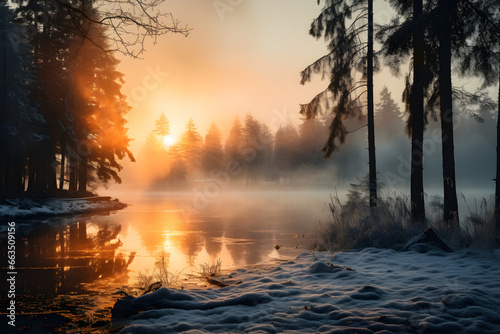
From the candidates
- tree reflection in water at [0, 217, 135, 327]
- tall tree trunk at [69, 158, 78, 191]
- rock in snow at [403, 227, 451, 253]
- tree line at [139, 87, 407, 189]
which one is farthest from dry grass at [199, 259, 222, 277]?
tree line at [139, 87, 407, 189]

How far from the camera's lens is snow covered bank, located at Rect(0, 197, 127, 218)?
19.7 m

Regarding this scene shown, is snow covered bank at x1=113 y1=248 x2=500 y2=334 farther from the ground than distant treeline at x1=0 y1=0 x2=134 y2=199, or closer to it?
closer to it

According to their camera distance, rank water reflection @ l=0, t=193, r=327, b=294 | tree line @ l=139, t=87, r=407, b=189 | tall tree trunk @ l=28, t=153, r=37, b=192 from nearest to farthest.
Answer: water reflection @ l=0, t=193, r=327, b=294
tall tree trunk @ l=28, t=153, r=37, b=192
tree line @ l=139, t=87, r=407, b=189

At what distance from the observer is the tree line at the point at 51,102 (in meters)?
23.1

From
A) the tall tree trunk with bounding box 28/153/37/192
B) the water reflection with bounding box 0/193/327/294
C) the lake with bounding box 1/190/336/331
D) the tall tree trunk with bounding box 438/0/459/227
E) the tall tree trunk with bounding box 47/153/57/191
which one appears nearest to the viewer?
the lake with bounding box 1/190/336/331

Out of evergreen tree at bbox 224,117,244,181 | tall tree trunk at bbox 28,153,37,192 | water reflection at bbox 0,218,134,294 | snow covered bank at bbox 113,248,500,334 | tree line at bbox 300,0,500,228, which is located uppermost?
evergreen tree at bbox 224,117,244,181

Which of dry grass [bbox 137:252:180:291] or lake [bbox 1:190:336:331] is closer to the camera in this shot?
lake [bbox 1:190:336:331]

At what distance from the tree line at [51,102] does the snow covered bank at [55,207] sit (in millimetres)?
1217

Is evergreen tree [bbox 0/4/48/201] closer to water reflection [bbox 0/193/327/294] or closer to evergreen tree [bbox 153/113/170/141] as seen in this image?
water reflection [bbox 0/193/327/294]

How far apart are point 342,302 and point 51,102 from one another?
1131 inches

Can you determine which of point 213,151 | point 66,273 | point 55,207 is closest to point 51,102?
point 55,207

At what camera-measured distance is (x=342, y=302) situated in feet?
16.0

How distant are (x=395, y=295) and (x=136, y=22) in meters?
5.23

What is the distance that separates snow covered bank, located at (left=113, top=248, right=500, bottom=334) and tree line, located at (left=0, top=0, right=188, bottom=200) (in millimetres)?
18870
